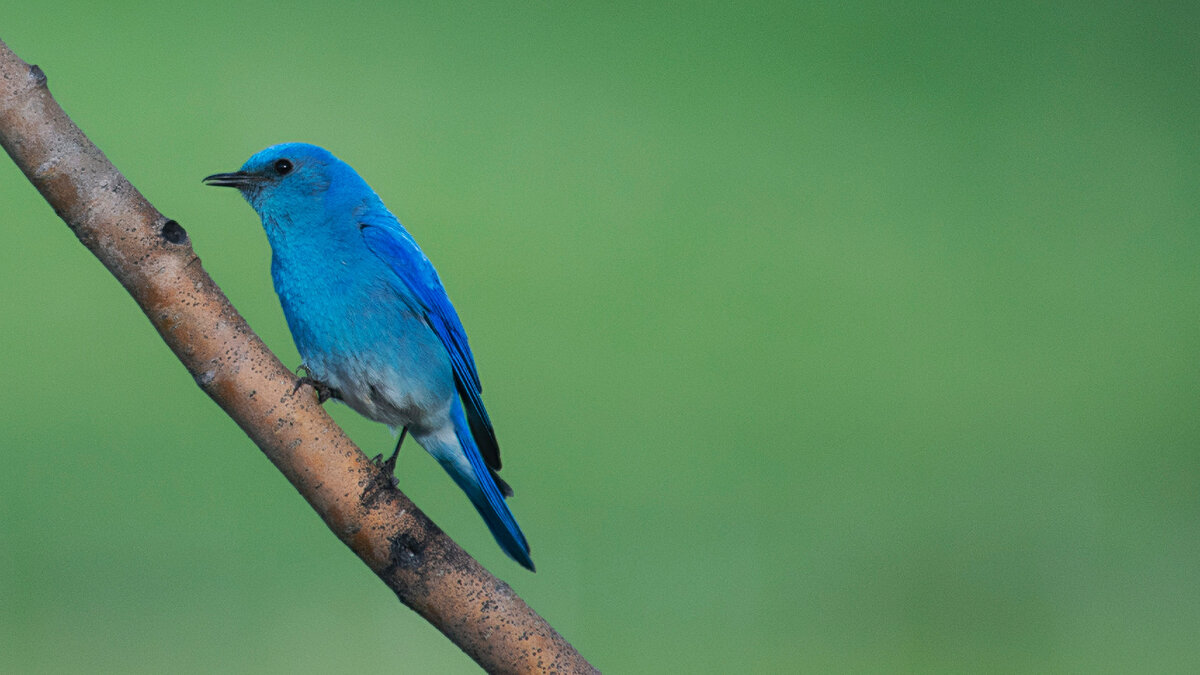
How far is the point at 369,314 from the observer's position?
3.60 feet

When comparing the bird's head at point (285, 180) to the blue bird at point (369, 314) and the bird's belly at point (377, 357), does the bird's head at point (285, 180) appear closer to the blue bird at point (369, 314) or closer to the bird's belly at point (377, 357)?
the blue bird at point (369, 314)

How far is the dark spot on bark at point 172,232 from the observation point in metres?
0.86

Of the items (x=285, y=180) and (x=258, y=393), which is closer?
(x=258, y=393)

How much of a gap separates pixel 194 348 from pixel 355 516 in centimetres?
20

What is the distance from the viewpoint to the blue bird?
107cm

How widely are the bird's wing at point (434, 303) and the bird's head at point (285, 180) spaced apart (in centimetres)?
7

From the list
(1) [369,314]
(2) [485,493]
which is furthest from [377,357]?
(2) [485,493]

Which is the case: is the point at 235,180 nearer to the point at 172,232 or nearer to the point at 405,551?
the point at 172,232

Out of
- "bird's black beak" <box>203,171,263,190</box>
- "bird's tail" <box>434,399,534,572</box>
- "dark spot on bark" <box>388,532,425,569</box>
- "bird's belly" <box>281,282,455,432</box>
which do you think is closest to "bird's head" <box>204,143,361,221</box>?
"bird's black beak" <box>203,171,263,190</box>

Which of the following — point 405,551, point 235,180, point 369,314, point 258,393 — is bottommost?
point 405,551

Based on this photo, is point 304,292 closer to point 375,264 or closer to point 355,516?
point 375,264

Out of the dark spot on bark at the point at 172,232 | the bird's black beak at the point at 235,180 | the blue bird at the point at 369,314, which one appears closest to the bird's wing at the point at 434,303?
the blue bird at the point at 369,314

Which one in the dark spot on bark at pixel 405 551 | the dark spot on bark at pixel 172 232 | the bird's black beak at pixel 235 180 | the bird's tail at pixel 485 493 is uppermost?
the bird's black beak at pixel 235 180

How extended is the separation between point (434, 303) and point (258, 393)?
11.4 inches
